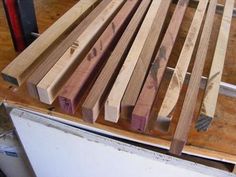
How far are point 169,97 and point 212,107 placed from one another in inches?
3.1

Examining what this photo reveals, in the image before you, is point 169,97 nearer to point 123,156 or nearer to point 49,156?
point 123,156

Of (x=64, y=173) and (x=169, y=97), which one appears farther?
(x=64, y=173)

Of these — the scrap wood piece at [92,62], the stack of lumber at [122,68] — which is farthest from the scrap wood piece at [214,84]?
the scrap wood piece at [92,62]

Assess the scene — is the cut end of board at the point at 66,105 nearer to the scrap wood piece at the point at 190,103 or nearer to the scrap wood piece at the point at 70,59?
the scrap wood piece at the point at 70,59

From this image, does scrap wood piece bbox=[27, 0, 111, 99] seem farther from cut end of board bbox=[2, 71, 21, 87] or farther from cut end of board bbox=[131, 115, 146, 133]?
cut end of board bbox=[131, 115, 146, 133]

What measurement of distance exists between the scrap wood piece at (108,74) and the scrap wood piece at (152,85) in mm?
68

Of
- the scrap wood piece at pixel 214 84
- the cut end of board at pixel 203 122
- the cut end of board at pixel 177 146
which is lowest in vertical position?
the cut end of board at pixel 177 146

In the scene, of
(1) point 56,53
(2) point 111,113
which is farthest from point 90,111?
(1) point 56,53

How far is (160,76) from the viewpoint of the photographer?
1.74ft

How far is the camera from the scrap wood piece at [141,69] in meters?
0.49

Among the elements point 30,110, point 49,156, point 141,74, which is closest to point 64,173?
point 49,156

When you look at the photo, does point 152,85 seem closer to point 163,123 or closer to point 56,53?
point 163,123

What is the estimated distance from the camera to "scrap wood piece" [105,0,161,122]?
0.48 metres

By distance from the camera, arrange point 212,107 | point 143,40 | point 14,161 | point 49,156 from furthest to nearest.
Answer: point 14,161
point 49,156
point 143,40
point 212,107
